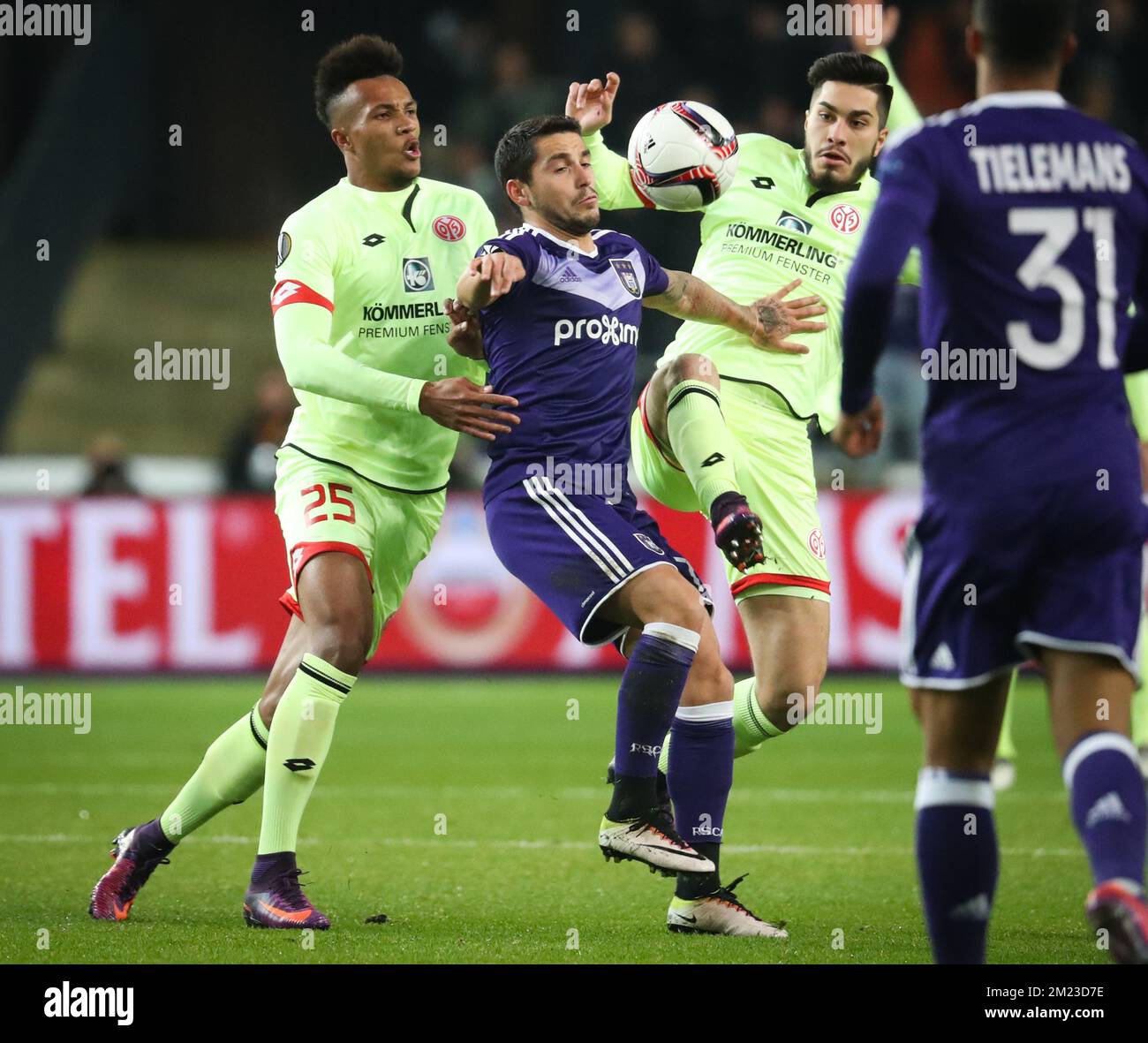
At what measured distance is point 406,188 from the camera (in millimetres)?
5805

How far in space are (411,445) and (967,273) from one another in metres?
2.36

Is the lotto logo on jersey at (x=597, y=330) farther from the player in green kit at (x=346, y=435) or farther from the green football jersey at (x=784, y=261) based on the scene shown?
the green football jersey at (x=784, y=261)

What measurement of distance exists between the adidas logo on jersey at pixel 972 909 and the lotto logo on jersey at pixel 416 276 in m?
2.77

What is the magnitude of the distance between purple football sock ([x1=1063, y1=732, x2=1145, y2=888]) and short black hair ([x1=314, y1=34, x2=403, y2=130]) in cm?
330

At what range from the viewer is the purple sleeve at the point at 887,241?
141 inches

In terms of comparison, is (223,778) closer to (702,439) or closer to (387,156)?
(702,439)

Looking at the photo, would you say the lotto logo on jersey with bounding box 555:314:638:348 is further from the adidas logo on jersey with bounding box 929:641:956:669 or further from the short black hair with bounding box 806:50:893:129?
the adidas logo on jersey with bounding box 929:641:956:669

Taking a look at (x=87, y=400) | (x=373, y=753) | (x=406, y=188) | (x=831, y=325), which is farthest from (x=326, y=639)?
(x=87, y=400)

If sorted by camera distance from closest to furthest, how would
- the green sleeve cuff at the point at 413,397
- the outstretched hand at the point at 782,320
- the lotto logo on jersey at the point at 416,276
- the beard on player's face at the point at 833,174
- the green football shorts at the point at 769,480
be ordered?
the green sleeve cuff at the point at 413,397
the lotto logo on jersey at the point at 416,276
the outstretched hand at the point at 782,320
the green football shorts at the point at 769,480
the beard on player's face at the point at 833,174

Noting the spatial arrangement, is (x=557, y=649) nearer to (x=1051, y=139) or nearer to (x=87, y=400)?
(x=87, y=400)
